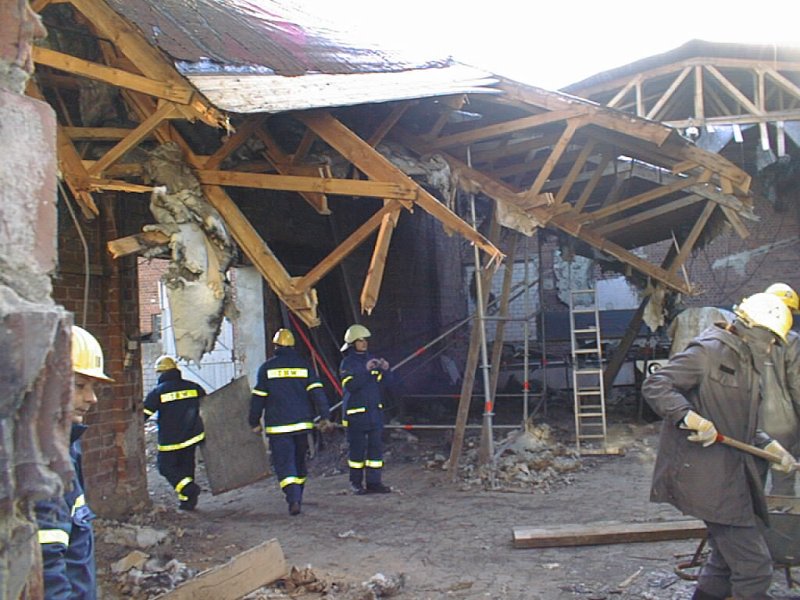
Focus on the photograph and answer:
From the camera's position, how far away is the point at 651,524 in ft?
18.3

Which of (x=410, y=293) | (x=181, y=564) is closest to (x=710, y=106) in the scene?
(x=410, y=293)

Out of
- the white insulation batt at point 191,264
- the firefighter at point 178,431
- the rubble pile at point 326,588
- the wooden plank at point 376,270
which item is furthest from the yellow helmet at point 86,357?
the firefighter at point 178,431

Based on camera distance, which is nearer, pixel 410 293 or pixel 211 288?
pixel 211 288

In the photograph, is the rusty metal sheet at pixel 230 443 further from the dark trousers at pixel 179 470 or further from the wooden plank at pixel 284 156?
the wooden plank at pixel 284 156

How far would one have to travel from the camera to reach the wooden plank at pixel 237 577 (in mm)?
4121

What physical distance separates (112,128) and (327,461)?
5304mm

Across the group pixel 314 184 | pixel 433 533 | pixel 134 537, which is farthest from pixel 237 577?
pixel 314 184

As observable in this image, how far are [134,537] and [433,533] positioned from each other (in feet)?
8.12

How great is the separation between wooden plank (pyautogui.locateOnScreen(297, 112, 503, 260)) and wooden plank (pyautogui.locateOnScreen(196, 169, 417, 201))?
0.32 feet

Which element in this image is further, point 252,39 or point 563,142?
point 563,142

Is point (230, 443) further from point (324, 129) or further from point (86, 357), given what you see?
point (86, 357)

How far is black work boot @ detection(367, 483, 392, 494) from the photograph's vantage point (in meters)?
7.71

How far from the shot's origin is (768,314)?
367 cm

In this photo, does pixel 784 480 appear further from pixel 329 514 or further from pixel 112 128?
pixel 112 128
